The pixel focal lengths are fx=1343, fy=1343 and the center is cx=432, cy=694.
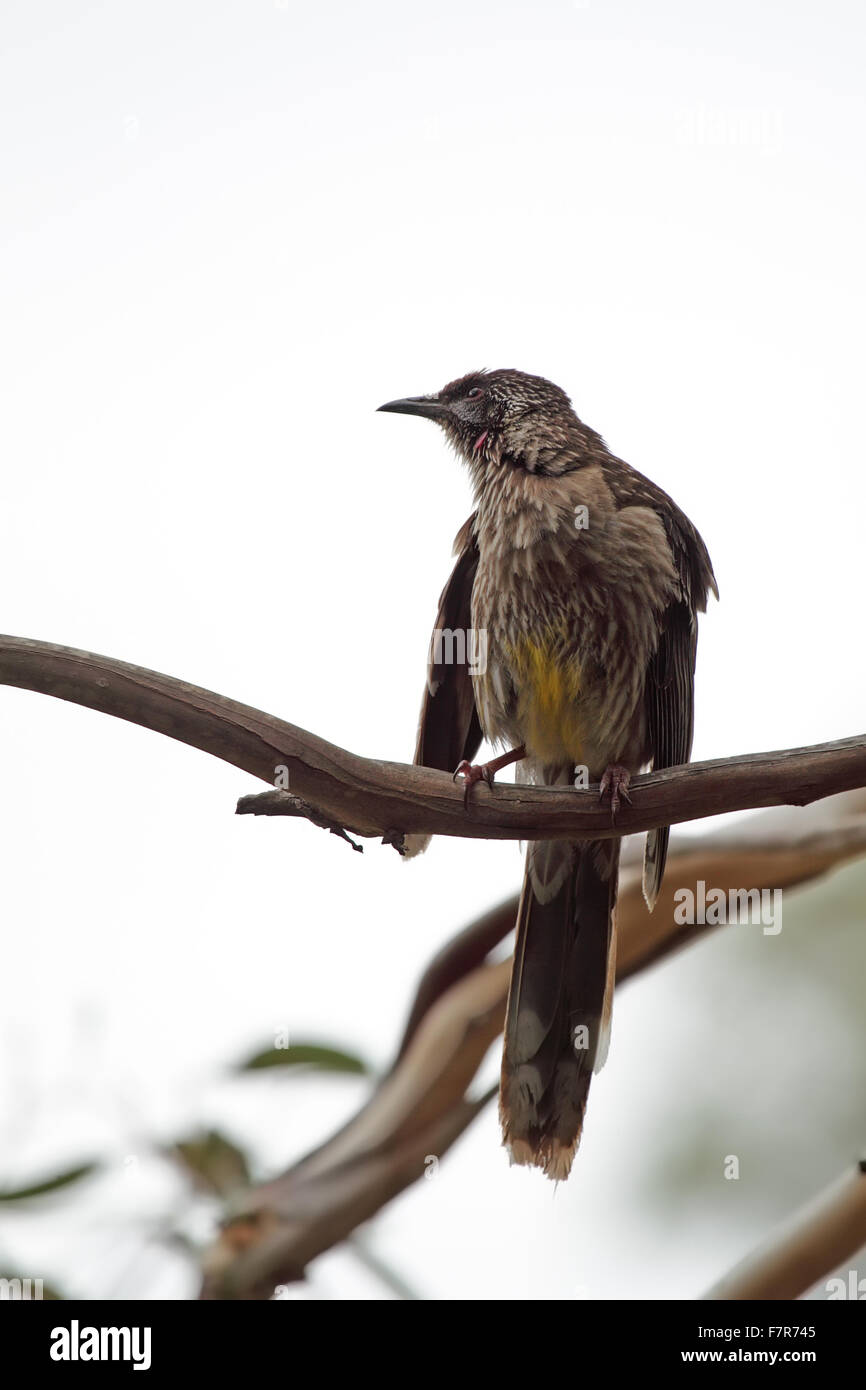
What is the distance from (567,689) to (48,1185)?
224 centimetres

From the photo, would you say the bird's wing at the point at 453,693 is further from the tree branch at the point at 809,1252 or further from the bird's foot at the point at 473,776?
the tree branch at the point at 809,1252

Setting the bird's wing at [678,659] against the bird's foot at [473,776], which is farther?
the bird's wing at [678,659]

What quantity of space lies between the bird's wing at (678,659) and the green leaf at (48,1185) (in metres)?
2.36

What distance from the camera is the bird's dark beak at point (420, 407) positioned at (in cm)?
552

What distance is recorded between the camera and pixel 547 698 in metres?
4.54

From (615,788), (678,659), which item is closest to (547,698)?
(678,659)

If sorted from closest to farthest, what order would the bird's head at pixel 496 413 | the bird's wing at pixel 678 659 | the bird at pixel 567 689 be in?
1. the bird at pixel 567 689
2. the bird's wing at pixel 678 659
3. the bird's head at pixel 496 413

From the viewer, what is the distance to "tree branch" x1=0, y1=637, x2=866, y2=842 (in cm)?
316

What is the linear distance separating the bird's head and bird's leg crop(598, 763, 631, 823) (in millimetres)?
1610

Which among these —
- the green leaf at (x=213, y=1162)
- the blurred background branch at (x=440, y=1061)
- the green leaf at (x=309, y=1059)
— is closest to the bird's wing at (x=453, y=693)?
the blurred background branch at (x=440, y=1061)

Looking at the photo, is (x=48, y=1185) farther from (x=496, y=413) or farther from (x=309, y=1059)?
(x=496, y=413)

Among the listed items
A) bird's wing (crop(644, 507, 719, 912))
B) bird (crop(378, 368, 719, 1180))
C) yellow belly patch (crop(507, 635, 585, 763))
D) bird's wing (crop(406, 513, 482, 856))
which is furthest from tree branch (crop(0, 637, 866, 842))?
bird's wing (crop(406, 513, 482, 856))

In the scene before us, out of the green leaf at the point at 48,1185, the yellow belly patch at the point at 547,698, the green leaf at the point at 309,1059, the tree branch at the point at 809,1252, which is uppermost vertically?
the yellow belly patch at the point at 547,698
